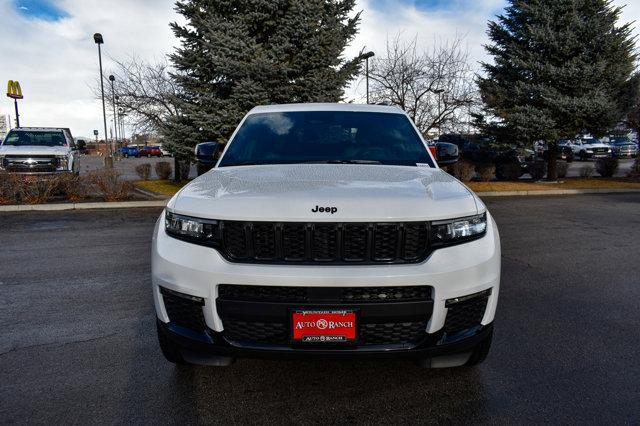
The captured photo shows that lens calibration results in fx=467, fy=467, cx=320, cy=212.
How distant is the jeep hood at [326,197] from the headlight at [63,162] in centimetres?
1318

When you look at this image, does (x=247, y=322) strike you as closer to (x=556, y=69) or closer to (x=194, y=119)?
(x=194, y=119)

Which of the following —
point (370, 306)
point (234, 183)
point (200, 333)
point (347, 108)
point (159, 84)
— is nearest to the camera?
point (370, 306)

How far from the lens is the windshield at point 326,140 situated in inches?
142

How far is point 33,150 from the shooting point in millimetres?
13789

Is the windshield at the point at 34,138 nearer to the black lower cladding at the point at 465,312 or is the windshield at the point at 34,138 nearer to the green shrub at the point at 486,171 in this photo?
the green shrub at the point at 486,171

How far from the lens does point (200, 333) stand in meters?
2.45

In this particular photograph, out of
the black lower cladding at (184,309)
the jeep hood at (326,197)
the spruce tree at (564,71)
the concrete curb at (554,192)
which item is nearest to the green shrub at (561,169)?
the spruce tree at (564,71)

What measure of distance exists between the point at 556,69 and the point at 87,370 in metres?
17.3

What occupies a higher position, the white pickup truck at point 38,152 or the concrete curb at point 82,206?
the white pickup truck at point 38,152

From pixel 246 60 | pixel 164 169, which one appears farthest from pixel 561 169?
pixel 164 169

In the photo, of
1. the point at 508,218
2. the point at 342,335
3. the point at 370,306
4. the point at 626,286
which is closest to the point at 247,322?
the point at 342,335

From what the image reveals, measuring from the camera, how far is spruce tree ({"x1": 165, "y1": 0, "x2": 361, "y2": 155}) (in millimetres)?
12906

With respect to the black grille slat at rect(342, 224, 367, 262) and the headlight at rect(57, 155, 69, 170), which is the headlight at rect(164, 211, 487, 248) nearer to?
the black grille slat at rect(342, 224, 367, 262)

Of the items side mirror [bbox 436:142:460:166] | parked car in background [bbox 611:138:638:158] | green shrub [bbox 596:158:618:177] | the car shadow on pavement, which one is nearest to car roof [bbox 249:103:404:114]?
side mirror [bbox 436:142:460:166]
